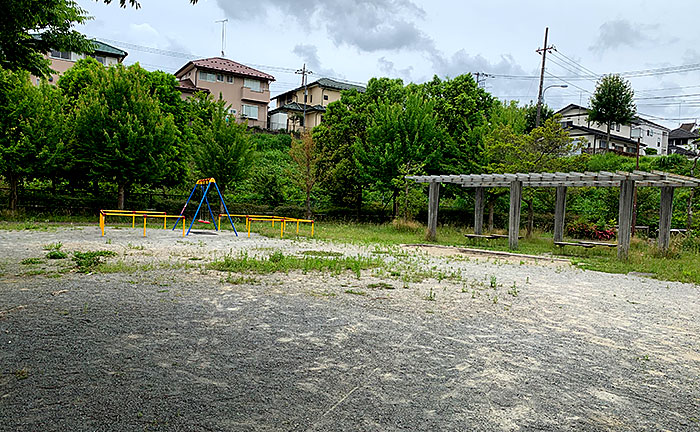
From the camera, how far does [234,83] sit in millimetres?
44625

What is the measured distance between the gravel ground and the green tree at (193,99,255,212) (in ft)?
48.8

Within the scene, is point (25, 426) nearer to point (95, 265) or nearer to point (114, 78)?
point (95, 265)

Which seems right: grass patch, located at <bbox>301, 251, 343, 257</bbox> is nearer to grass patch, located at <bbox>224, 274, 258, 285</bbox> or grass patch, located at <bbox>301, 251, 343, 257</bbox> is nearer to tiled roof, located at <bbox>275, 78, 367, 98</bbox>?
grass patch, located at <bbox>224, 274, 258, 285</bbox>

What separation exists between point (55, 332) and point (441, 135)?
22414 millimetres

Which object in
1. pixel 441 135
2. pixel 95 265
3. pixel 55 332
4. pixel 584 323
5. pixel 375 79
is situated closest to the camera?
pixel 55 332

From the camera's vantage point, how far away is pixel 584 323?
5.91m

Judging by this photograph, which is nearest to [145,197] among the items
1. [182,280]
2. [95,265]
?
[95,265]

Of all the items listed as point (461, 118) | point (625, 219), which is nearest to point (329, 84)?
point (461, 118)

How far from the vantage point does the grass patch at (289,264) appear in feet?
29.8

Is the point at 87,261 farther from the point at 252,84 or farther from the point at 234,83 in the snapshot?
the point at 252,84

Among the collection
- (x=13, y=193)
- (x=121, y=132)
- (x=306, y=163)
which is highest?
(x=121, y=132)

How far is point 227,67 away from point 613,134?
39.4m

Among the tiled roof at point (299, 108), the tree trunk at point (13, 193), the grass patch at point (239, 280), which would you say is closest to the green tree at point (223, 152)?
the tree trunk at point (13, 193)

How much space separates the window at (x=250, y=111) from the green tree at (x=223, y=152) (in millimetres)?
22466
